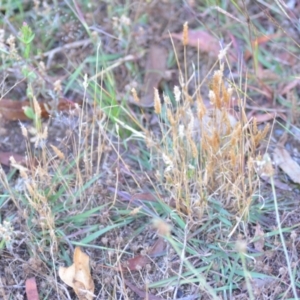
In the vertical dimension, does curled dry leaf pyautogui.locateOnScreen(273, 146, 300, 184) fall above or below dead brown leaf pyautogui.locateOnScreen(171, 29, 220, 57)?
below

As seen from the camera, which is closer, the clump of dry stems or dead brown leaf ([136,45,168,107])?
the clump of dry stems

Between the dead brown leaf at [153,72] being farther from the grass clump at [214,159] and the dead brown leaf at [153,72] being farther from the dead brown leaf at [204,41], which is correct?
the grass clump at [214,159]

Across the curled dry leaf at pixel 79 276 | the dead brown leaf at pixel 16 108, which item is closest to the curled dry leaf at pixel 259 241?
the curled dry leaf at pixel 79 276

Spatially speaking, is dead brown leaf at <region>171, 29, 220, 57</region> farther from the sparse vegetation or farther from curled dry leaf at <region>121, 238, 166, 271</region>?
curled dry leaf at <region>121, 238, 166, 271</region>

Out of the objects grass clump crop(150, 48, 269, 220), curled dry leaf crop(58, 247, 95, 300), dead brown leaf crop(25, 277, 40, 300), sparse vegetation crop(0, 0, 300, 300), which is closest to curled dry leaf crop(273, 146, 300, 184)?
sparse vegetation crop(0, 0, 300, 300)

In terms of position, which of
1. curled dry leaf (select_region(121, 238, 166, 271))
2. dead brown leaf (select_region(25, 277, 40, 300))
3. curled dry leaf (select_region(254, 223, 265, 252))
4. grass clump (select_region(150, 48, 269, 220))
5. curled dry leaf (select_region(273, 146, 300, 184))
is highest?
grass clump (select_region(150, 48, 269, 220))

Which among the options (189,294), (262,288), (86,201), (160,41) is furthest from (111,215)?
(160,41)

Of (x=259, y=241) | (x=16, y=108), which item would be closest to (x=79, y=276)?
(x=259, y=241)
